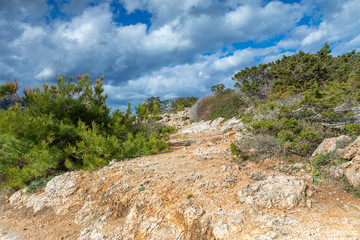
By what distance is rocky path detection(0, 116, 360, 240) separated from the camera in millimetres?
2844

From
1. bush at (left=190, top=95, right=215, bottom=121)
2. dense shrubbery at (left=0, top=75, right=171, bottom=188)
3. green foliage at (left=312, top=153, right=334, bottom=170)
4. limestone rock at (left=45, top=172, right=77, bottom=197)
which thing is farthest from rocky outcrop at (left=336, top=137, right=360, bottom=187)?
bush at (left=190, top=95, right=215, bottom=121)

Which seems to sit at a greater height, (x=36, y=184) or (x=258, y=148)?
(x=36, y=184)

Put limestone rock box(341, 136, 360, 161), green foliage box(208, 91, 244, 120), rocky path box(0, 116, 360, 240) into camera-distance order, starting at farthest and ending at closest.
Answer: green foliage box(208, 91, 244, 120) < limestone rock box(341, 136, 360, 161) < rocky path box(0, 116, 360, 240)

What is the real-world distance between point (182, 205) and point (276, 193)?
1521mm

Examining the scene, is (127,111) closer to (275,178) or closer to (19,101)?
(19,101)

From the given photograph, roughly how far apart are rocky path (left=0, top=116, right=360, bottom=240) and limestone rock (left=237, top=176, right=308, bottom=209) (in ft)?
0.05

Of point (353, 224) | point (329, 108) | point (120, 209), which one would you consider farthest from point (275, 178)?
point (329, 108)

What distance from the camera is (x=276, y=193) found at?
3.37m

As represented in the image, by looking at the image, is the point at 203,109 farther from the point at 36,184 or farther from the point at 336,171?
the point at 336,171

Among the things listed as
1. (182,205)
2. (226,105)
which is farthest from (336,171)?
(226,105)

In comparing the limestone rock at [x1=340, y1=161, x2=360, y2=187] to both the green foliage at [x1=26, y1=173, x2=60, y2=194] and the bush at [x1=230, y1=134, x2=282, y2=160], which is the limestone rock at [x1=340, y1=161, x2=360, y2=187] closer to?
the bush at [x1=230, y1=134, x2=282, y2=160]

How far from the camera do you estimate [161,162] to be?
247 inches

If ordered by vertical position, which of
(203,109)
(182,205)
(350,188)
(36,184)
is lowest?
(350,188)

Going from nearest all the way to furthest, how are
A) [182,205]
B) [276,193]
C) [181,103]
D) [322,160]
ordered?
[276,193] → [182,205] → [322,160] → [181,103]
